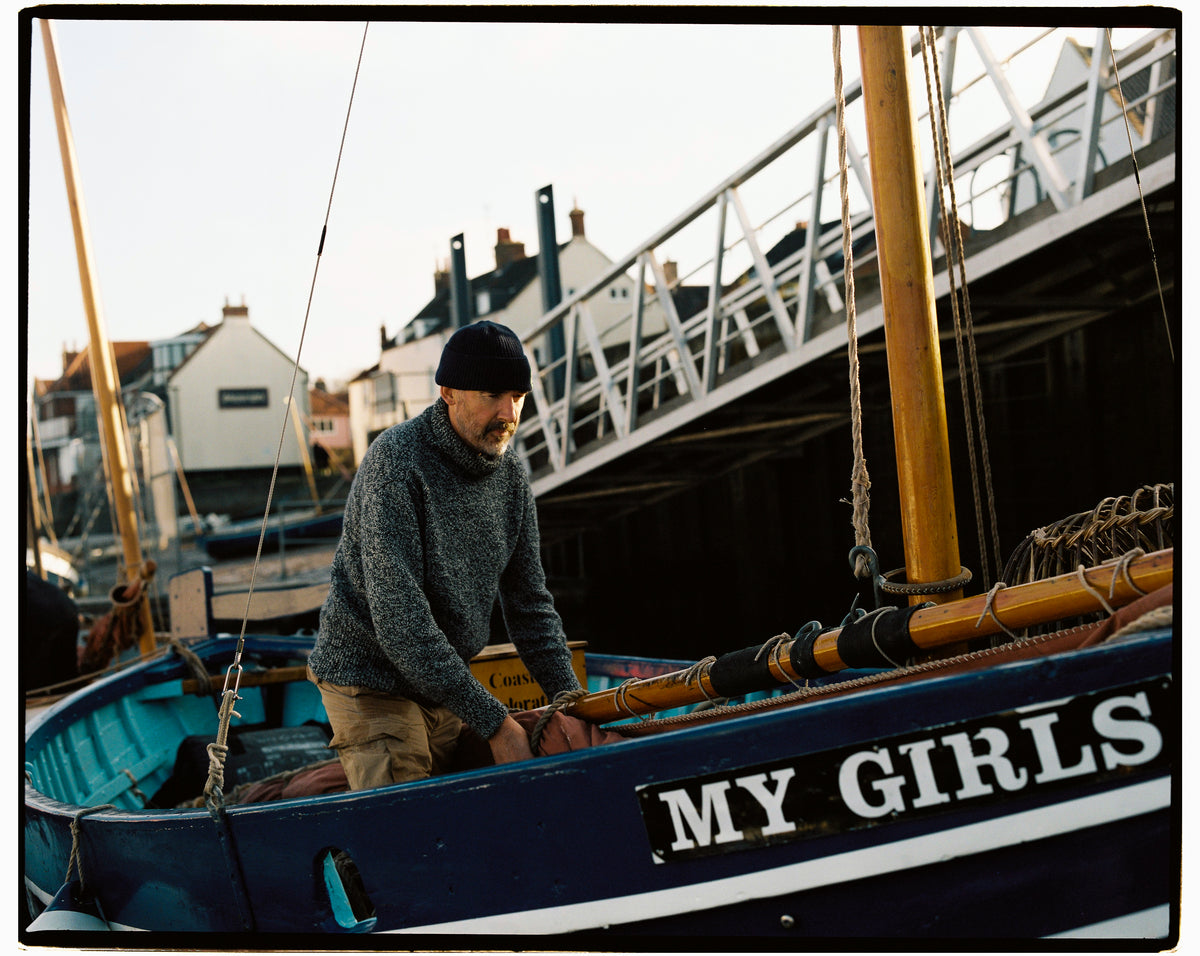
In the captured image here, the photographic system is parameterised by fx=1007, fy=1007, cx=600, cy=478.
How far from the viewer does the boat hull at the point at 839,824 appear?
185 centimetres

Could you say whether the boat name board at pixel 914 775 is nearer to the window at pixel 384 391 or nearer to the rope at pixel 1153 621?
the rope at pixel 1153 621

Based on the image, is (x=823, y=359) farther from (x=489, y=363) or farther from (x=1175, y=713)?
(x=1175, y=713)

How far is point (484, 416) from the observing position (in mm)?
2545

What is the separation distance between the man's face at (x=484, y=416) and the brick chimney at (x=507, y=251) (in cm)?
3053

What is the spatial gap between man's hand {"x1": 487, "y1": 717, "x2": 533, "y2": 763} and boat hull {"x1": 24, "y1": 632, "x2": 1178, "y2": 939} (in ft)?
0.82

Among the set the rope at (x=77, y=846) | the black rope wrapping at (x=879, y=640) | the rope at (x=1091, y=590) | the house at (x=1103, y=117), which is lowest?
the rope at (x=77, y=846)

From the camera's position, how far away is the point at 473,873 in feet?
7.24

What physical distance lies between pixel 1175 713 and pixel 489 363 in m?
1.64

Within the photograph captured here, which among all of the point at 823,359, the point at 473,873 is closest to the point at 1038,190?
the point at 823,359

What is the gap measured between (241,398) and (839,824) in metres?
A: 37.0

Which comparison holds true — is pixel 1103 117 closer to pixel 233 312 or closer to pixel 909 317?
pixel 909 317

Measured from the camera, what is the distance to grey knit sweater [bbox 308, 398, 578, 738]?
2424mm

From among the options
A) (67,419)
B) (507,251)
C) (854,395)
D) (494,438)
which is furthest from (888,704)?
(67,419)

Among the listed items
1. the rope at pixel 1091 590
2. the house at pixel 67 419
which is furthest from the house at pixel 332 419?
the rope at pixel 1091 590
